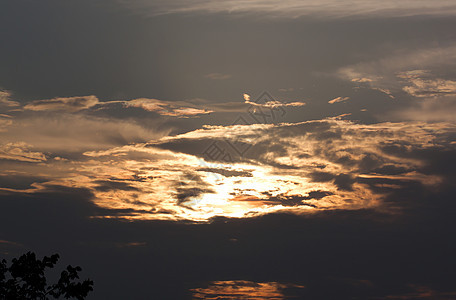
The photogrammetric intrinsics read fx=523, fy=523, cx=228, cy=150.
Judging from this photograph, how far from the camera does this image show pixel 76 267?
40188 mm

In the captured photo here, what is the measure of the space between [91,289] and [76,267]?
2.05 m

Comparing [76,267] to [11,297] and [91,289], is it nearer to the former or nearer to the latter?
[91,289]

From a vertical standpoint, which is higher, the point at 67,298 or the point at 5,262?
the point at 5,262

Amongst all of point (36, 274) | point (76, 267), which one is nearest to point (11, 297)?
point (36, 274)

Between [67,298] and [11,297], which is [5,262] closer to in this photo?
[11,297]

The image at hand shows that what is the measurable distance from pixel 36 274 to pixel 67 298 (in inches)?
133

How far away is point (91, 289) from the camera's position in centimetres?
3984

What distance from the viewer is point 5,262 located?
141 feet

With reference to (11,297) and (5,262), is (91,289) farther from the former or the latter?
(5,262)

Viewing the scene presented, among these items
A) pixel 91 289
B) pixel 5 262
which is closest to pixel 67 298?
pixel 91 289

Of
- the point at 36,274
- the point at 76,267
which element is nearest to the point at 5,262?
the point at 36,274

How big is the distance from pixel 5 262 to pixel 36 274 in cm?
418

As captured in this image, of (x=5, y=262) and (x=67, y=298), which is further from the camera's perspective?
(x=5, y=262)

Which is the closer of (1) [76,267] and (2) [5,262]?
(1) [76,267]
